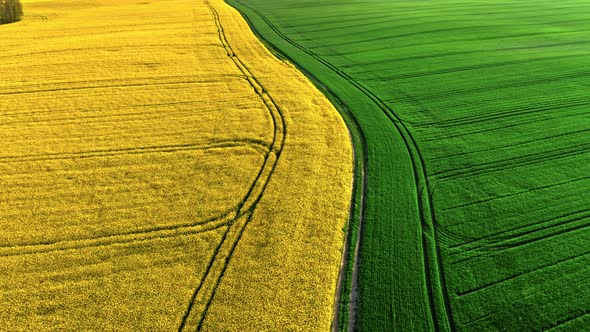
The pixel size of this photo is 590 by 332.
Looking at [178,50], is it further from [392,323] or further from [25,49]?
[392,323]

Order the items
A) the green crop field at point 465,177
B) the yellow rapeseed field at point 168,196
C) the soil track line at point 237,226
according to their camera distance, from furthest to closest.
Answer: the green crop field at point 465,177 → the yellow rapeseed field at point 168,196 → the soil track line at point 237,226

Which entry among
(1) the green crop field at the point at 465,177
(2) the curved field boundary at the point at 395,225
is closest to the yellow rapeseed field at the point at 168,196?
(2) the curved field boundary at the point at 395,225

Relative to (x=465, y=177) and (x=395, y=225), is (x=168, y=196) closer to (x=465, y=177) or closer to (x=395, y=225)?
(x=395, y=225)

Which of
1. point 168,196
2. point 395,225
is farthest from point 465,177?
point 168,196

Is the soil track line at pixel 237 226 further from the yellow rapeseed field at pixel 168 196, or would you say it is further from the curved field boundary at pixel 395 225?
the curved field boundary at pixel 395 225

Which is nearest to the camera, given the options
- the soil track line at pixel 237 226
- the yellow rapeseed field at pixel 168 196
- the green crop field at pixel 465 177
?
the soil track line at pixel 237 226

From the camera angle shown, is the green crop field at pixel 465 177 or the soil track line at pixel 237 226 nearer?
the soil track line at pixel 237 226
